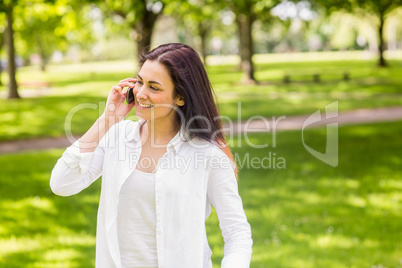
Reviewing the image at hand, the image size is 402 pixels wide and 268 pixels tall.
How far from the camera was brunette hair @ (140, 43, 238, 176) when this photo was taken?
2230 millimetres

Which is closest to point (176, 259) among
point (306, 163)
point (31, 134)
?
point (306, 163)

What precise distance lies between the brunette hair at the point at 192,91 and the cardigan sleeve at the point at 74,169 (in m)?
0.41

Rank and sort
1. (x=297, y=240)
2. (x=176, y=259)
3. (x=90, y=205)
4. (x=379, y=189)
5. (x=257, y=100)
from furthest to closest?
1. (x=257, y=100)
2. (x=379, y=189)
3. (x=90, y=205)
4. (x=297, y=240)
5. (x=176, y=259)

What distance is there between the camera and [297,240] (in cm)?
603

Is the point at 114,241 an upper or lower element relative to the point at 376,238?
upper

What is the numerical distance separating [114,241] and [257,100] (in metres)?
18.8

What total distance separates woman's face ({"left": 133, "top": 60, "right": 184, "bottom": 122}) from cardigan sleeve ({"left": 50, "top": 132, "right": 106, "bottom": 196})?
246 mm

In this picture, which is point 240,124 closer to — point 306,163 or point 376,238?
point 306,163

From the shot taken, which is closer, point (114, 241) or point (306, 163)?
point (114, 241)

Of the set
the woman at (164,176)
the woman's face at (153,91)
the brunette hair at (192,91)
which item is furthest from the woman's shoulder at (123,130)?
the brunette hair at (192,91)

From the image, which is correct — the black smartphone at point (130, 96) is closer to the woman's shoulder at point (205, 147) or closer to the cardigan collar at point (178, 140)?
the cardigan collar at point (178, 140)

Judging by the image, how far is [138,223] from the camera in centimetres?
219

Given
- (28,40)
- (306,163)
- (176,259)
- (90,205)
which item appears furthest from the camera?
(28,40)

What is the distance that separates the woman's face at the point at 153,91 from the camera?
88.1 inches
